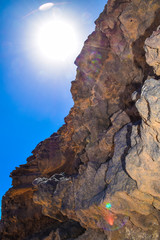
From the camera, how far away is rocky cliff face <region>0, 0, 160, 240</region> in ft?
13.9

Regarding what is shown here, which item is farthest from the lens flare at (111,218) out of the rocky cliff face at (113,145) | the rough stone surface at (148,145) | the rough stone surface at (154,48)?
the rough stone surface at (154,48)

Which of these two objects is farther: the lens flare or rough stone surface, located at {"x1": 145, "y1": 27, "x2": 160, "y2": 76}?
the lens flare

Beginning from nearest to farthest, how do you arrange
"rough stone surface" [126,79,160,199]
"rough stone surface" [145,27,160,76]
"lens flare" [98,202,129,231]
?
1. "rough stone surface" [126,79,160,199]
2. "rough stone surface" [145,27,160,76]
3. "lens flare" [98,202,129,231]

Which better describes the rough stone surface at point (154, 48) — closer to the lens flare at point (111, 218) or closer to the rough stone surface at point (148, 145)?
the rough stone surface at point (148, 145)

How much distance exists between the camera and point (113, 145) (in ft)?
24.9

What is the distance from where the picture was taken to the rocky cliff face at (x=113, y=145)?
4234 millimetres

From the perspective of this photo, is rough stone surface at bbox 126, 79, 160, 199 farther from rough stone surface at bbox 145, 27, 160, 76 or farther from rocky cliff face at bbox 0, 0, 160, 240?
rough stone surface at bbox 145, 27, 160, 76

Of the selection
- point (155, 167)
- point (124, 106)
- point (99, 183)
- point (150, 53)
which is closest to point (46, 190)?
point (99, 183)

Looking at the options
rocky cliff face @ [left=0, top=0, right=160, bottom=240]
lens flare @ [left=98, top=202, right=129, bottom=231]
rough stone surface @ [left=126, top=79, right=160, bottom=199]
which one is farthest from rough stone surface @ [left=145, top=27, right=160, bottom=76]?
lens flare @ [left=98, top=202, right=129, bottom=231]

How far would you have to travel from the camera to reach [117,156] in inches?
239

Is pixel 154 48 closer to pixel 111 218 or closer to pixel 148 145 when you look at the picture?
pixel 148 145

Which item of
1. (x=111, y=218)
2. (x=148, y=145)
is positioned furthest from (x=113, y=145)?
(x=148, y=145)

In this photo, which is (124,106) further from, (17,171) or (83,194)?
(17,171)

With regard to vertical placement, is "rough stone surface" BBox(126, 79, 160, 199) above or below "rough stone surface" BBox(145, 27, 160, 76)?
below
